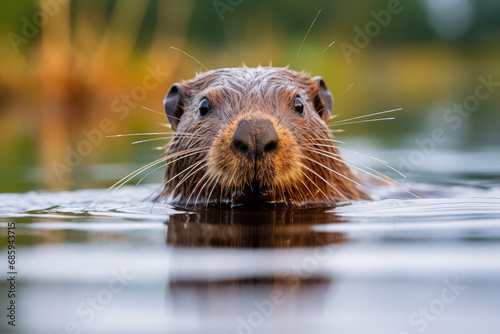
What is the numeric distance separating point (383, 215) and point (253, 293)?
84.6 inches

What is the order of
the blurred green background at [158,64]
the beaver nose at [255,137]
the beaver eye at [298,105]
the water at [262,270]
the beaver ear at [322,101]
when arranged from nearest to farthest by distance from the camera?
1. the water at [262,270]
2. the beaver nose at [255,137]
3. the beaver eye at [298,105]
4. the beaver ear at [322,101]
5. the blurred green background at [158,64]

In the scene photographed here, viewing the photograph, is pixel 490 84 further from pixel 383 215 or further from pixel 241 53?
pixel 383 215

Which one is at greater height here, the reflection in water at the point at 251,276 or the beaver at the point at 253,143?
the beaver at the point at 253,143

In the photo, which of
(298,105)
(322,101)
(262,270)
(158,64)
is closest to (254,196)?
(298,105)

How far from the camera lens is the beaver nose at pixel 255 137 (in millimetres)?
4465

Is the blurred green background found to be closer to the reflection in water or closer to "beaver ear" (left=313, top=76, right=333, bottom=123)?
"beaver ear" (left=313, top=76, right=333, bottom=123)

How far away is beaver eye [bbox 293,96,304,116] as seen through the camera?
531 cm

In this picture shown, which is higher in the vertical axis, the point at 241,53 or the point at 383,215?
the point at 241,53

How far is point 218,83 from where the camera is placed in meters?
5.45

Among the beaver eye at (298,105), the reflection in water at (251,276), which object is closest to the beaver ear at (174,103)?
the beaver eye at (298,105)

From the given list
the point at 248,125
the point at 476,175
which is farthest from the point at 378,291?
the point at 476,175

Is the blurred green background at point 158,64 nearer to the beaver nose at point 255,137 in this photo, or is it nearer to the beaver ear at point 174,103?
the beaver ear at point 174,103

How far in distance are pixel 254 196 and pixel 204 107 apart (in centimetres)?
83

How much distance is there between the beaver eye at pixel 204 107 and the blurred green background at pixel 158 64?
2.11 metres
